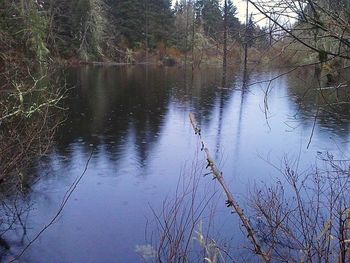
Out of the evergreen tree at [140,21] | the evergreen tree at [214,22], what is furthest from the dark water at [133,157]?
the evergreen tree at [140,21]

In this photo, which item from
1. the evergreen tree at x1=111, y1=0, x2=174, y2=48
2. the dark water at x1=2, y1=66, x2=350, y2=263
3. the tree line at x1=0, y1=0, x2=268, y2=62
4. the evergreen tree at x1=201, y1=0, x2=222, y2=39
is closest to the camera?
the evergreen tree at x1=201, y1=0, x2=222, y2=39

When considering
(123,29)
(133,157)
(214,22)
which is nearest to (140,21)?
(123,29)

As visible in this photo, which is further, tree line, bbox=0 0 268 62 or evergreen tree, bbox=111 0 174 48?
evergreen tree, bbox=111 0 174 48

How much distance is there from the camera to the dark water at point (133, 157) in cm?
727

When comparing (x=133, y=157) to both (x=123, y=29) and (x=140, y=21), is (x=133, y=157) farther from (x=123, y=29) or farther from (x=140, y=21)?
(x=140, y=21)

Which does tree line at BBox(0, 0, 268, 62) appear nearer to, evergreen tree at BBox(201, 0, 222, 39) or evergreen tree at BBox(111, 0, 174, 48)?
evergreen tree at BBox(111, 0, 174, 48)

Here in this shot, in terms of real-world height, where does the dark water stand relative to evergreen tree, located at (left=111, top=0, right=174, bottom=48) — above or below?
below

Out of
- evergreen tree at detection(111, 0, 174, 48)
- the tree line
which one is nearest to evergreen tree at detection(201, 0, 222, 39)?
the tree line

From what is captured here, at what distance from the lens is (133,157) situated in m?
12.1

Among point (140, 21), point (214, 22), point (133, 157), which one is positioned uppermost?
point (140, 21)

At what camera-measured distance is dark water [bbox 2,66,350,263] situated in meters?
7.27

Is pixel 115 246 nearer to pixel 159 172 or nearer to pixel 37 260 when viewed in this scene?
pixel 37 260

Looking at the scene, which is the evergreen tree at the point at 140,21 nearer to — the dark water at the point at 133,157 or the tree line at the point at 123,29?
the tree line at the point at 123,29

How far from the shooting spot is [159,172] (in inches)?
424
